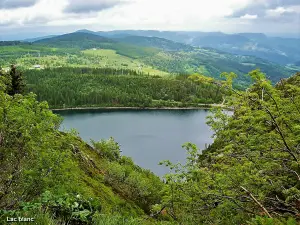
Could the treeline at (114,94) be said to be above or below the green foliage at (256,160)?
below

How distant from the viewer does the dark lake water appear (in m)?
89.4

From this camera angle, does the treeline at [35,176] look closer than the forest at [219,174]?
Yes

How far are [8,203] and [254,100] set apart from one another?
9.05 m

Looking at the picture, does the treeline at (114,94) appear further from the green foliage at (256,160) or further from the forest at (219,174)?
the green foliage at (256,160)

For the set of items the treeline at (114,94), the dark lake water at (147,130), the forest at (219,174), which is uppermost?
the forest at (219,174)

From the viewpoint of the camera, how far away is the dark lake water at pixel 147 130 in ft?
293

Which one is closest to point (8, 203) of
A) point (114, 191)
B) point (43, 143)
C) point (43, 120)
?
point (43, 143)

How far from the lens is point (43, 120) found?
12.2 m

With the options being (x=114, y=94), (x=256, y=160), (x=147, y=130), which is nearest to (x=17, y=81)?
(x=256, y=160)

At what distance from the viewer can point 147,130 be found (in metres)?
118

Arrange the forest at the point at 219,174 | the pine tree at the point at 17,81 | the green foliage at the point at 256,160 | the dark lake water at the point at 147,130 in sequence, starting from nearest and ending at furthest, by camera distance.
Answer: the forest at the point at 219,174 < the green foliage at the point at 256,160 < the pine tree at the point at 17,81 < the dark lake water at the point at 147,130

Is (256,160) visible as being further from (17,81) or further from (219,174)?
(17,81)

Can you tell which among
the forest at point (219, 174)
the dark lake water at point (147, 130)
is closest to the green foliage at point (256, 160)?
the forest at point (219, 174)

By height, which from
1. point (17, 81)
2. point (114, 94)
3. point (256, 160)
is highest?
point (17, 81)
